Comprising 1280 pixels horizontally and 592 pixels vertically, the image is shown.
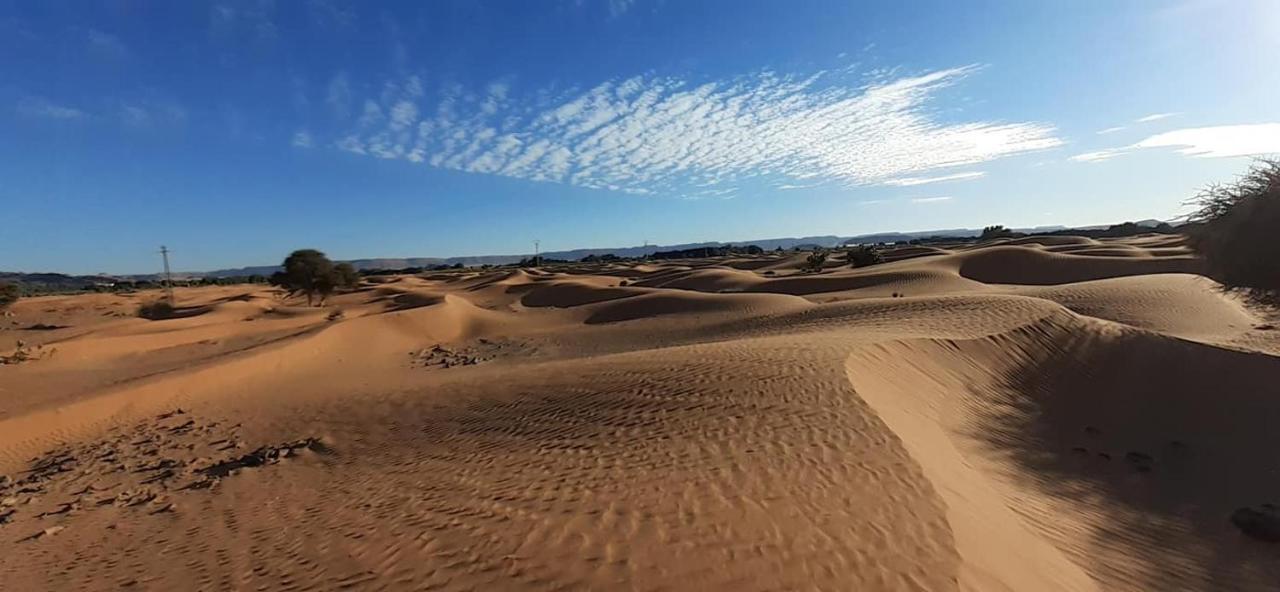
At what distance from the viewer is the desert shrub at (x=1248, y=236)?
12570mm

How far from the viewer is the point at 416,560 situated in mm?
5391

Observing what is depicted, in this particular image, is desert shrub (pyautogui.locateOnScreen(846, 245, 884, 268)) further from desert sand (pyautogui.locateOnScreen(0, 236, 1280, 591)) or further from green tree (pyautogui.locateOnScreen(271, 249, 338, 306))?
green tree (pyautogui.locateOnScreen(271, 249, 338, 306))

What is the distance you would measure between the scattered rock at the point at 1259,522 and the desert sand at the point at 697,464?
196 millimetres

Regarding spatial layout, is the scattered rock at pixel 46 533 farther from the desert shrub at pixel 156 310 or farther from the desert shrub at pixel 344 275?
the desert shrub at pixel 156 310

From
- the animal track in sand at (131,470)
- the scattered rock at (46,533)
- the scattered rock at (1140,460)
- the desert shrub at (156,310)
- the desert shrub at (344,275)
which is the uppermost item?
the desert shrub at (344,275)

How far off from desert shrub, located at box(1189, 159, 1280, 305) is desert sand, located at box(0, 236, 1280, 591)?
65.6 inches

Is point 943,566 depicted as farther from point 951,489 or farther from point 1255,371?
point 1255,371

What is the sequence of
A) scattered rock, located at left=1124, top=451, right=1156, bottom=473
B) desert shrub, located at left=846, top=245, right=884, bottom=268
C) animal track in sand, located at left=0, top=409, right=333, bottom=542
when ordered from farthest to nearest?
desert shrub, located at left=846, top=245, right=884, bottom=268 < scattered rock, located at left=1124, top=451, right=1156, bottom=473 < animal track in sand, located at left=0, top=409, right=333, bottom=542

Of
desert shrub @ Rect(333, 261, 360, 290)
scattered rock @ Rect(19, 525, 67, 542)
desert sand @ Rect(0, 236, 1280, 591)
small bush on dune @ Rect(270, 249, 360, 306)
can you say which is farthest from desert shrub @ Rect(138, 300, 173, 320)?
scattered rock @ Rect(19, 525, 67, 542)

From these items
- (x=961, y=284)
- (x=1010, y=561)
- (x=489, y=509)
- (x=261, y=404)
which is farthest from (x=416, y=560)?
(x=961, y=284)

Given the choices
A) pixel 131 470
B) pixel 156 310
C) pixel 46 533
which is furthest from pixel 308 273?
pixel 46 533

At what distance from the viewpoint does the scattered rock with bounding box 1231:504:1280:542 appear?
22.5 ft

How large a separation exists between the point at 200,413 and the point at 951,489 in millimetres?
15817

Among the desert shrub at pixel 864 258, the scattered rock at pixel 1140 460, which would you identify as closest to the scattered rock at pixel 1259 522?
the scattered rock at pixel 1140 460
